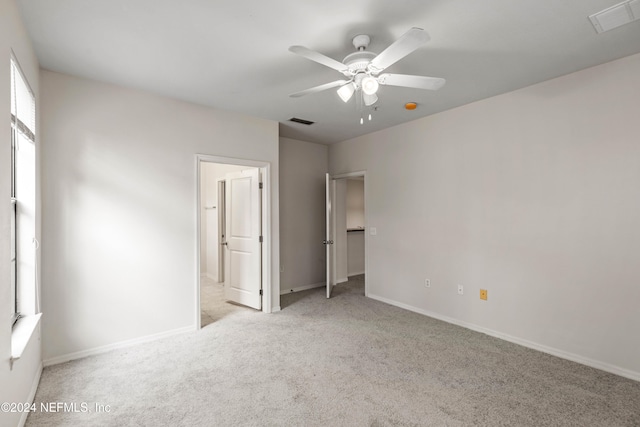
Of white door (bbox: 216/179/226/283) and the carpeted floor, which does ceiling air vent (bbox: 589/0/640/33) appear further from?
white door (bbox: 216/179/226/283)

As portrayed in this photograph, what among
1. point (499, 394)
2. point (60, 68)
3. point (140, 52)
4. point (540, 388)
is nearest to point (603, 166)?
point (540, 388)

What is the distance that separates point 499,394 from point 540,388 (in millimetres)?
372

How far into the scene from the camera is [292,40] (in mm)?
2246

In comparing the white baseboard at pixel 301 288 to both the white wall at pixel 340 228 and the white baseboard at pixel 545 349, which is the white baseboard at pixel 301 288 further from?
the white baseboard at pixel 545 349

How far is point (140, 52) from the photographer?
2.41 meters

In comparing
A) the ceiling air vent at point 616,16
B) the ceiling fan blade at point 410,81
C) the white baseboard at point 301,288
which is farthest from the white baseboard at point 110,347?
the ceiling air vent at point 616,16

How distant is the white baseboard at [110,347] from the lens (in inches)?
108

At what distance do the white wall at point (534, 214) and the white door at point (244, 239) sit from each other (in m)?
2.00

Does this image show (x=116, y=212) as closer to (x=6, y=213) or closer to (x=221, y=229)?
(x=6, y=213)

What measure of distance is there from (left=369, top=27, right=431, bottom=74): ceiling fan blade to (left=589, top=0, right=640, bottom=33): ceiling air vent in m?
1.32

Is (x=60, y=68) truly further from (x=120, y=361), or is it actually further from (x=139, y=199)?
(x=120, y=361)

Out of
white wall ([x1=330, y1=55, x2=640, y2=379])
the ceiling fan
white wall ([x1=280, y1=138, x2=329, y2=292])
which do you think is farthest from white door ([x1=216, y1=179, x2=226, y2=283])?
the ceiling fan

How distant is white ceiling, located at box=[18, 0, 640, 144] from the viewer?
1900mm

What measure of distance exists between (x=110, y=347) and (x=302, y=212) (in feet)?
10.7
